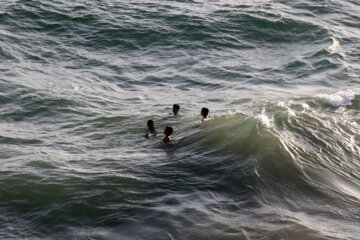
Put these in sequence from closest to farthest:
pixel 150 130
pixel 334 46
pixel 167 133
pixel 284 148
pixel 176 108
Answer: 1. pixel 284 148
2. pixel 167 133
3. pixel 150 130
4. pixel 176 108
5. pixel 334 46

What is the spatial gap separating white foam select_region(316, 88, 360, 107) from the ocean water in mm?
58

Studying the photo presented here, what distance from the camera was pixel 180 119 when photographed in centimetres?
1268

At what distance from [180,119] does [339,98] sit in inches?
175

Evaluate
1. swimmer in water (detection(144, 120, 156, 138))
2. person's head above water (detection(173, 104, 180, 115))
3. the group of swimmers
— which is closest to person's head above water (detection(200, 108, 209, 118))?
the group of swimmers

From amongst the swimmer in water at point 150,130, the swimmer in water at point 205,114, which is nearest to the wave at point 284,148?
the swimmer in water at point 205,114

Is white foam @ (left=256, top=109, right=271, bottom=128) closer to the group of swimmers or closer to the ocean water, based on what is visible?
the ocean water

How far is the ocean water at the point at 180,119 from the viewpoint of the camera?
764 centimetres

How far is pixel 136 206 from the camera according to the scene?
25.8 ft

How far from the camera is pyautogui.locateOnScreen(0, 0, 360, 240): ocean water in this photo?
25.1 ft

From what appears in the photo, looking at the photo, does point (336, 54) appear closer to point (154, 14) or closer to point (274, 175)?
point (154, 14)

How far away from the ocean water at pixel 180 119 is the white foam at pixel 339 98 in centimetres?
6

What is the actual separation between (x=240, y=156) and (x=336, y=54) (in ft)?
32.0

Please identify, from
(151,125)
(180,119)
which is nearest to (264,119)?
(180,119)

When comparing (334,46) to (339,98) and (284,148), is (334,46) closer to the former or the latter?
(339,98)
